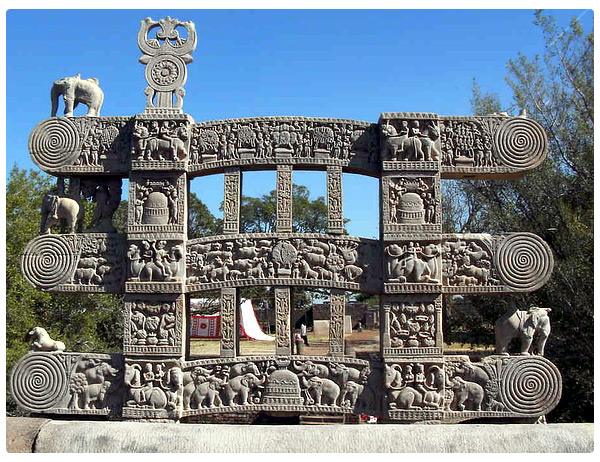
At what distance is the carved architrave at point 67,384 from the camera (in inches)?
270

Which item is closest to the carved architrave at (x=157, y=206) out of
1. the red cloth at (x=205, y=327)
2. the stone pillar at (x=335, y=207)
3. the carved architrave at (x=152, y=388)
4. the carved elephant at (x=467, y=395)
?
the carved architrave at (x=152, y=388)

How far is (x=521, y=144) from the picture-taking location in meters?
7.03

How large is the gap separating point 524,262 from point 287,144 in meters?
3.29

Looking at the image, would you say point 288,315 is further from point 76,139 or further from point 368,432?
point 76,139

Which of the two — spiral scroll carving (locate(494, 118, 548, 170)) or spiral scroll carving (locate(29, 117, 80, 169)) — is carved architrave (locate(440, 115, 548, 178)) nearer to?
spiral scroll carving (locate(494, 118, 548, 170))

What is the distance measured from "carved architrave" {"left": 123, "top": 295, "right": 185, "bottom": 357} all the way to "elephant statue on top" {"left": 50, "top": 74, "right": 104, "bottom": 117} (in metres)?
2.66

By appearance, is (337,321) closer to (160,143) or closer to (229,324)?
(229,324)

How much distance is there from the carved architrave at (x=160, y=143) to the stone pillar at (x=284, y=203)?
4.06 feet

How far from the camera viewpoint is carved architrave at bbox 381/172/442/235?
22.4 ft

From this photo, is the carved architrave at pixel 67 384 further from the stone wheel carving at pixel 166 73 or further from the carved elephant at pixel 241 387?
the stone wheel carving at pixel 166 73

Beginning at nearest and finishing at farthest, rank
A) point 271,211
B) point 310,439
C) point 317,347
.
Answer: point 310,439 → point 317,347 → point 271,211

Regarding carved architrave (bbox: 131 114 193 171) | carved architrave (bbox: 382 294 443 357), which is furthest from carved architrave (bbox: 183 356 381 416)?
carved architrave (bbox: 131 114 193 171)

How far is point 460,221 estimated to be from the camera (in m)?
16.2

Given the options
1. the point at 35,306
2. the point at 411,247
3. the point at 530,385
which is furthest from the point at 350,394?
the point at 35,306
